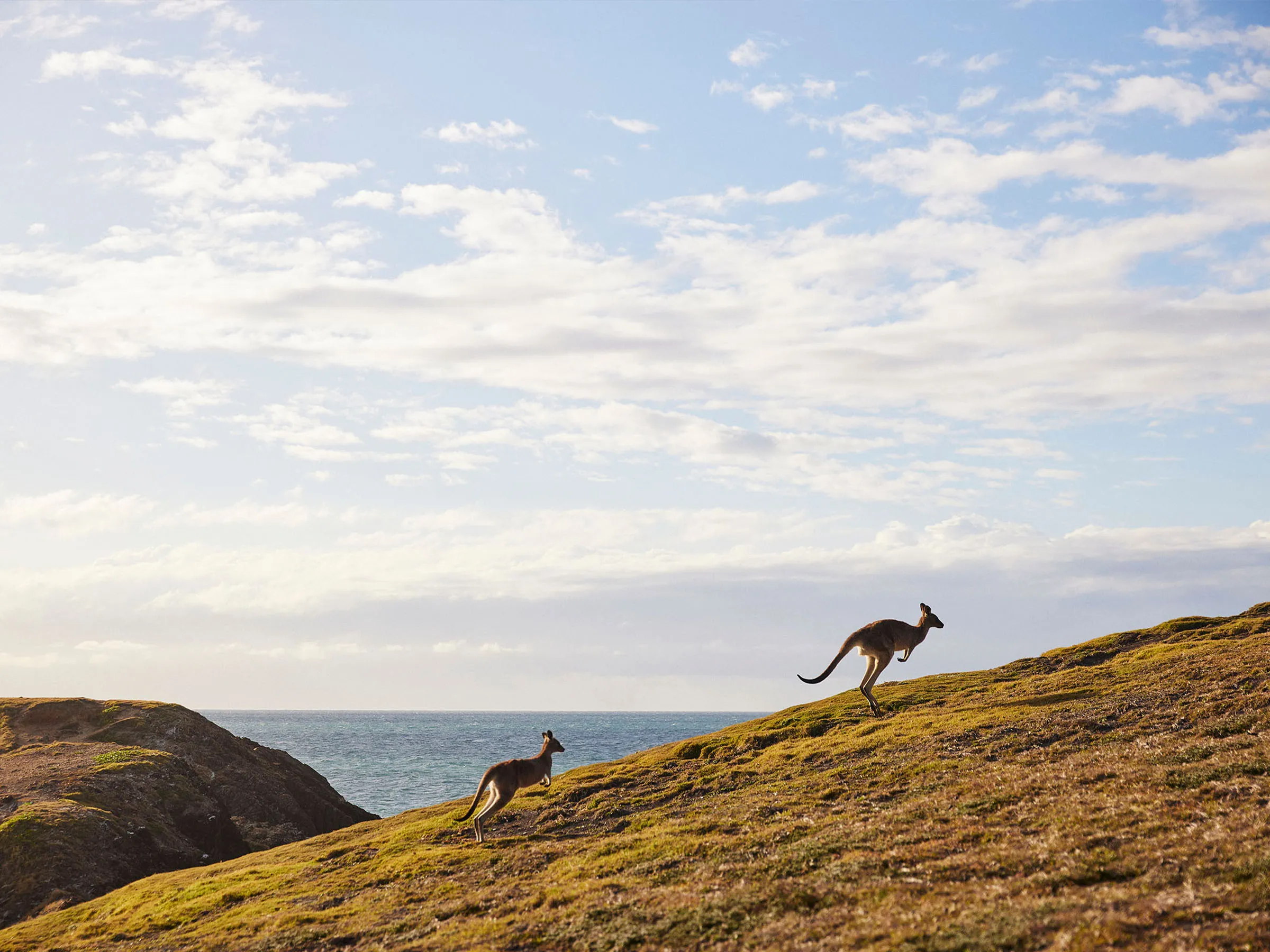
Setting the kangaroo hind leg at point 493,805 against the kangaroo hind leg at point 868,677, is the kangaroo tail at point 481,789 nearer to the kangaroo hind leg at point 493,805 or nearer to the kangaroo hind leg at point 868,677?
the kangaroo hind leg at point 493,805

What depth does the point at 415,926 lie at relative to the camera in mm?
22844

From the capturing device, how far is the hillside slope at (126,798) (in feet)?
141

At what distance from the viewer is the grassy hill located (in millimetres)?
16031

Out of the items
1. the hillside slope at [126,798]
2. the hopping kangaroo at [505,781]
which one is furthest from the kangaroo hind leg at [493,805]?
the hillside slope at [126,798]

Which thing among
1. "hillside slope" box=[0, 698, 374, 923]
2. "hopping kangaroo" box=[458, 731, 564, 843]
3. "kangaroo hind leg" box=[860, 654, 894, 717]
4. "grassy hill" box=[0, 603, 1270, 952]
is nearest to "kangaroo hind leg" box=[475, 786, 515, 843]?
"hopping kangaroo" box=[458, 731, 564, 843]

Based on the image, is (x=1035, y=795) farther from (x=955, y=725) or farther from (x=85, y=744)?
(x=85, y=744)

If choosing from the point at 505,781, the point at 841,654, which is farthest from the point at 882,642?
the point at 505,781

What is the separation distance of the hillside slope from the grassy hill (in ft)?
17.0

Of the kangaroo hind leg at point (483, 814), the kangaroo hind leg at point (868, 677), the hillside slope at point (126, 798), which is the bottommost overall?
the hillside slope at point (126, 798)

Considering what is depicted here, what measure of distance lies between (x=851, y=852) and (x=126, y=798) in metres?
46.2

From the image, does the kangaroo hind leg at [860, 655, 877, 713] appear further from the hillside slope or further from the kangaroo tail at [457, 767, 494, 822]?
the hillside slope

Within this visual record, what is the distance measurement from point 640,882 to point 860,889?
6.34m

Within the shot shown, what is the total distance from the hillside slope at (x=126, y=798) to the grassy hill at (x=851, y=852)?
204 inches

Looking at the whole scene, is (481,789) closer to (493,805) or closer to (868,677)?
(493,805)
